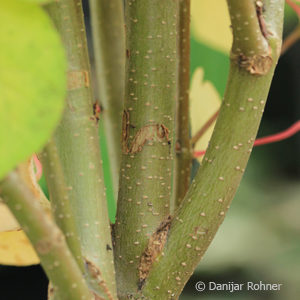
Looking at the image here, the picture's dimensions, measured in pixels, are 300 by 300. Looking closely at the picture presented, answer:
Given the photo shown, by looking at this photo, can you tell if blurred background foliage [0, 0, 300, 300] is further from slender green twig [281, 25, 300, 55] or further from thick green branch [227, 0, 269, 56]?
thick green branch [227, 0, 269, 56]

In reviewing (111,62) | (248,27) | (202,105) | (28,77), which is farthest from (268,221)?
(28,77)

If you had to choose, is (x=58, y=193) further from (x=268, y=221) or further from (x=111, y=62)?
(x=268, y=221)

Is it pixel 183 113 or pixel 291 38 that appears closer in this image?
pixel 183 113

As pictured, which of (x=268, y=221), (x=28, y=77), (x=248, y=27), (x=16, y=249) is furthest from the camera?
(x=268, y=221)

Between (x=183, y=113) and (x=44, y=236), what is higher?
(x=183, y=113)

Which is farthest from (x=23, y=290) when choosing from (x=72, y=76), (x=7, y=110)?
(x=7, y=110)

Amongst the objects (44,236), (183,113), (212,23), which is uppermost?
(212,23)

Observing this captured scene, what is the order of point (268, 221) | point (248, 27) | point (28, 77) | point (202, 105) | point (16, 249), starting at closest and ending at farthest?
point (28, 77)
point (248, 27)
point (16, 249)
point (202, 105)
point (268, 221)

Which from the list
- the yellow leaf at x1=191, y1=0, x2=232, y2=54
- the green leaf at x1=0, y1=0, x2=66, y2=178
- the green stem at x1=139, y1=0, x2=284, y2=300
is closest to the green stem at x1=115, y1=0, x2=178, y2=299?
the green stem at x1=139, y1=0, x2=284, y2=300
